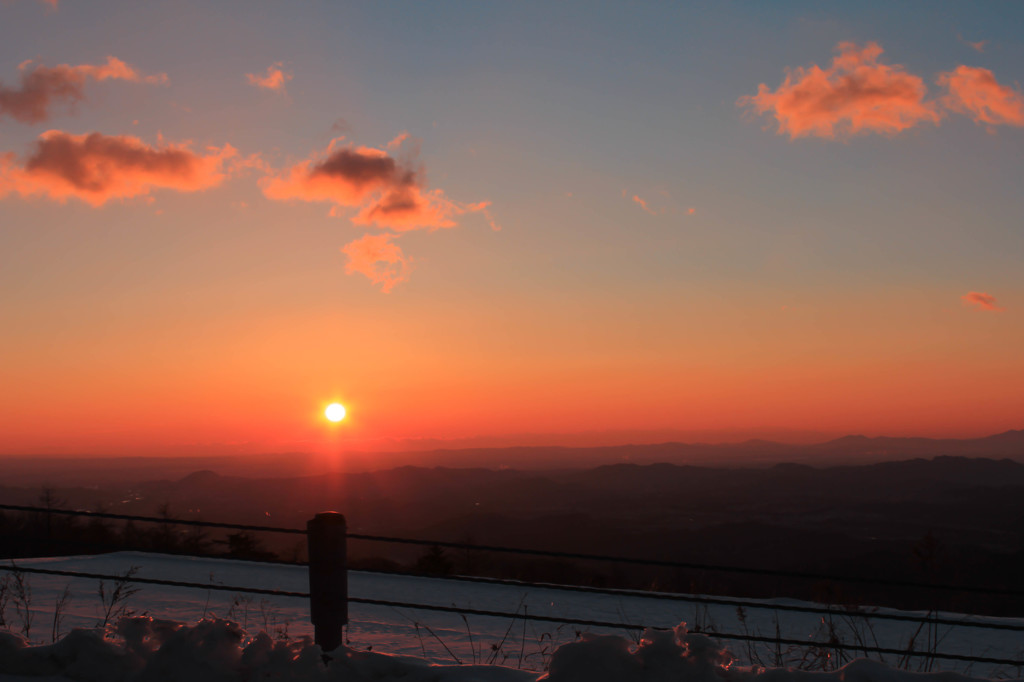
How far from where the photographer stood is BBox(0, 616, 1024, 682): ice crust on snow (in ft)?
13.2

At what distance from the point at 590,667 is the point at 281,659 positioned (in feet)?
6.57

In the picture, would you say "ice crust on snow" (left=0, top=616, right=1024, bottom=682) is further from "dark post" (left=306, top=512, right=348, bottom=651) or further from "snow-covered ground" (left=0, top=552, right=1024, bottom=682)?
"dark post" (left=306, top=512, right=348, bottom=651)

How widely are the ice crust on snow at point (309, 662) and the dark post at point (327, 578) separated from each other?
52cm

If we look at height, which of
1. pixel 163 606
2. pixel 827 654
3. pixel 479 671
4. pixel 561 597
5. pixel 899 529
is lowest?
pixel 899 529

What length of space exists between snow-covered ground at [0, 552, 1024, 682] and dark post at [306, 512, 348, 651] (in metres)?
0.32

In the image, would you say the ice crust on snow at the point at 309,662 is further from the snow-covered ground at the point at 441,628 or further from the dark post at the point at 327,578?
the dark post at the point at 327,578

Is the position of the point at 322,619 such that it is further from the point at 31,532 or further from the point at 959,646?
the point at 31,532

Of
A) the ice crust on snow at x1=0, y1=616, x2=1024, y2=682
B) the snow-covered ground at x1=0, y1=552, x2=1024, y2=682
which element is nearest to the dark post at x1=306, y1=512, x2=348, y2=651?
the snow-covered ground at x1=0, y1=552, x2=1024, y2=682

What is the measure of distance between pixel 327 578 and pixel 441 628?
8.90m

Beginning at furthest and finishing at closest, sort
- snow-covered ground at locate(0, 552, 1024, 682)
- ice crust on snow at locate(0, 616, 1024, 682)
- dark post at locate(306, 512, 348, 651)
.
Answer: dark post at locate(306, 512, 348, 651) → snow-covered ground at locate(0, 552, 1024, 682) → ice crust on snow at locate(0, 616, 1024, 682)

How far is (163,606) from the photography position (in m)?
12.0

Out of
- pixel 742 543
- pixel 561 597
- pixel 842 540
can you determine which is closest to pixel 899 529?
pixel 842 540

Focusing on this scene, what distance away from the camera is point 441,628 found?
514 inches

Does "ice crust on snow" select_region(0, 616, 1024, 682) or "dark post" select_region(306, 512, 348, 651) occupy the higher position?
"dark post" select_region(306, 512, 348, 651)
